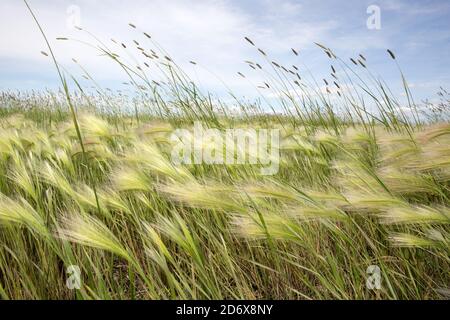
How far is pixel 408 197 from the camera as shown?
1.45 meters

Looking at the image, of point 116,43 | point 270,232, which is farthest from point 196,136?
point 116,43

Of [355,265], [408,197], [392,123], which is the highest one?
[392,123]

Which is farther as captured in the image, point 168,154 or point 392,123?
point 392,123

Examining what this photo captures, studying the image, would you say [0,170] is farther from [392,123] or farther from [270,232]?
[392,123]

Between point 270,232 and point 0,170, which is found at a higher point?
point 0,170

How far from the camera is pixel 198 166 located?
5.30 feet

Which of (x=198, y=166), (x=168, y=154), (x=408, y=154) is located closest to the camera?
(x=408, y=154)

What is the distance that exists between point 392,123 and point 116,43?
211 cm

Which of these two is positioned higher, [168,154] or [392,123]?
[392,123]
